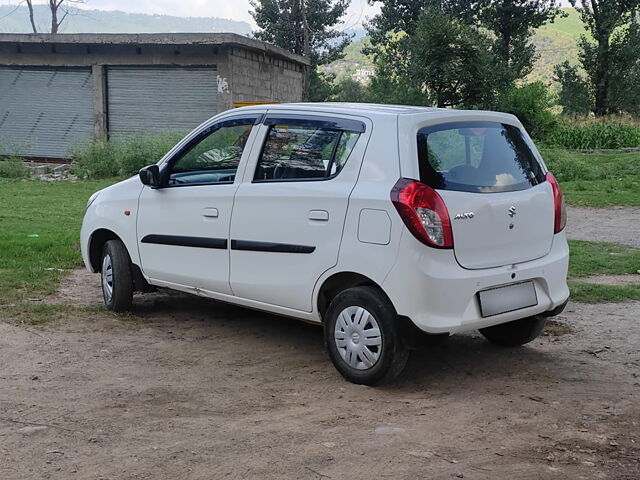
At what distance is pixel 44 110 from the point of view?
83.5 feet

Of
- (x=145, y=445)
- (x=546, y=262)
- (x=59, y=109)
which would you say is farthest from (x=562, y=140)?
(x=145, y=445)

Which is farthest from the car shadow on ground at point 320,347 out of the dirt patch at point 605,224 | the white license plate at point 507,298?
the dirt patch at point 605,224

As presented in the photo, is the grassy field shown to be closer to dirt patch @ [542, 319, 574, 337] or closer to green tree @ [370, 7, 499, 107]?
dirt patch @ [542, 319, 574, 337]

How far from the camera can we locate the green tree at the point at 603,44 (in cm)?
3888

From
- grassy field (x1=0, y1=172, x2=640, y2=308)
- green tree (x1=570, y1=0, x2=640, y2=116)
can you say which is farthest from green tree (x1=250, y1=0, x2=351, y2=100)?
grassy field (x1=0, y1=172, x2=640, y2=308)

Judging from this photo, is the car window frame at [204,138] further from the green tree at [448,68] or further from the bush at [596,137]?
the green tree at [448,68]

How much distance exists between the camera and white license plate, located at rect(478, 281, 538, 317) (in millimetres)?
4824

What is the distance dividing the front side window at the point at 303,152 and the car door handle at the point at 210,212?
1.45 feet

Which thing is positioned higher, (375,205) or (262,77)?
(262,77)

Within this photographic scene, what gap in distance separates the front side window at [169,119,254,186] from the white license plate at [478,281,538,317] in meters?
2.09

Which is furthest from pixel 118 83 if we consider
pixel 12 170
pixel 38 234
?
pixel 38 234

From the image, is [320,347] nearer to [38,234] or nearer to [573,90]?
[38,234]

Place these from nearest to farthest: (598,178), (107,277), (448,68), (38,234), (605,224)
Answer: (107,277), (38,234), (605,224), (598,178), (448,68)

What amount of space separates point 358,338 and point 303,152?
135 cm
